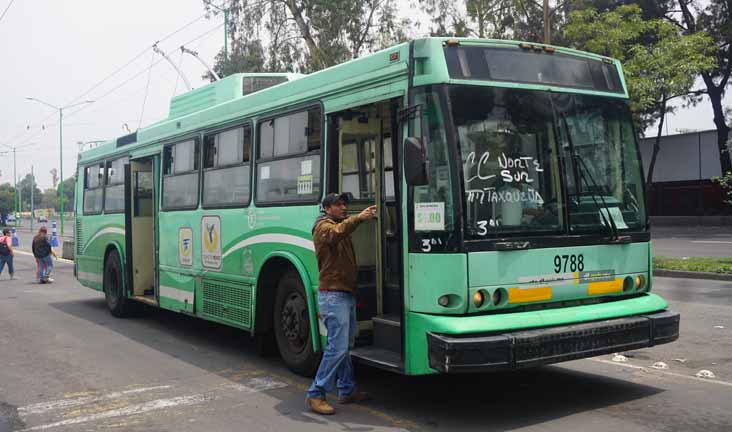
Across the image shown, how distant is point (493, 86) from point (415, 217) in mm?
1246

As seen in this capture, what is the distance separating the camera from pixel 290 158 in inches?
318

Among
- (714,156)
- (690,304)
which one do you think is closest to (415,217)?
(690,304)

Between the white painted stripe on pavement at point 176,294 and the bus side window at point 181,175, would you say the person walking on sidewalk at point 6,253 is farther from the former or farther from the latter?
the bus side window at point 181,175

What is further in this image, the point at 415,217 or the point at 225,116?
the point at 225,116

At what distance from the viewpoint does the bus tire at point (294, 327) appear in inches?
307

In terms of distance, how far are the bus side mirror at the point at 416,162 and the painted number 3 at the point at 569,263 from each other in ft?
4.45

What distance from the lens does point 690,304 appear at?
41.3ft

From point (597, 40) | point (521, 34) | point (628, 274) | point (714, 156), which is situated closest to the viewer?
point (628, 274)

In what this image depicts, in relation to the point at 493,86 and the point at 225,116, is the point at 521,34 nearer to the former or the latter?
the point at 225,116

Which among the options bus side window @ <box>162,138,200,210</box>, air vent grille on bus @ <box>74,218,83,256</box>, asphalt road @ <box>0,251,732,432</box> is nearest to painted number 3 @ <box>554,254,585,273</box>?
asphalt road @ <box>0,251,732,432</box>

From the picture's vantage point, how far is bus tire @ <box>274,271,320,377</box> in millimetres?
7801

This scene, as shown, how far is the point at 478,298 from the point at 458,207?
28.5 inches

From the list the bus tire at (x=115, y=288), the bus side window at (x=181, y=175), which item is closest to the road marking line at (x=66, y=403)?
the bus side window at (x=181, y=175)

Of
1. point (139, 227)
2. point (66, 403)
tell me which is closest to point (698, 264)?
point (139, 227)
